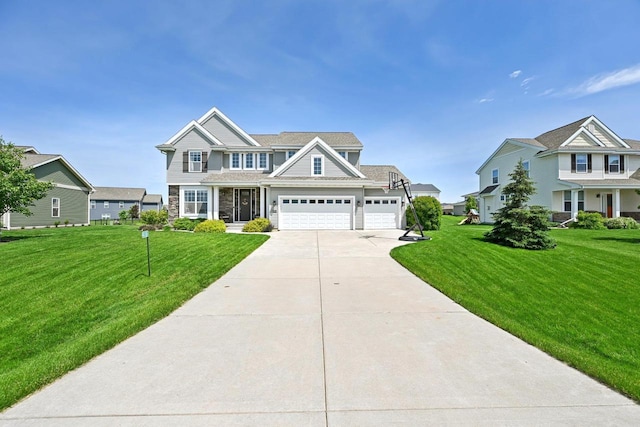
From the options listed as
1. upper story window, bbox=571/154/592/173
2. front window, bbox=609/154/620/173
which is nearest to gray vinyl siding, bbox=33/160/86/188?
upper story window, bbox=571/154/592/173

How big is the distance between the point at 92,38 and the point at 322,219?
14213mm

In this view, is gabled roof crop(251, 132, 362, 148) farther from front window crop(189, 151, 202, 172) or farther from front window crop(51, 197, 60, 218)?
front window crop(51, 197, 60, 218)

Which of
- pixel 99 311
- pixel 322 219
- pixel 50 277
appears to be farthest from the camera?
pixel 322 219

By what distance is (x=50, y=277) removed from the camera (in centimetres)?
706

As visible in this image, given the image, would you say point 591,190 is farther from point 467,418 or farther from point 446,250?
point 467,418

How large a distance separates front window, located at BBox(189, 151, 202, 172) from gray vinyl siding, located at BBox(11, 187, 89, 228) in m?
9.35

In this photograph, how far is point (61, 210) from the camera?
78.3 ft

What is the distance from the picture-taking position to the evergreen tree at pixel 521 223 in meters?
11.4

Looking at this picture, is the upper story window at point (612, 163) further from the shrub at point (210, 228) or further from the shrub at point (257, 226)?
the shrub at point (210, 228)

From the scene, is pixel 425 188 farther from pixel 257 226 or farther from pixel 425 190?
pixel 257 226

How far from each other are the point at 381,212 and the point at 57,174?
26237 millimetres

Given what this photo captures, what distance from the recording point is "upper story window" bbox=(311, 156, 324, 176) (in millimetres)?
19656

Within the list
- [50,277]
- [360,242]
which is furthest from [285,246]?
[50,277]

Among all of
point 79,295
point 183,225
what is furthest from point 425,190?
point 79,295
